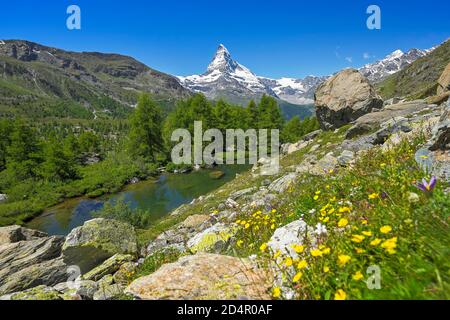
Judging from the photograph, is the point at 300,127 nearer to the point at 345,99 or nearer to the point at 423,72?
the point at 345,99

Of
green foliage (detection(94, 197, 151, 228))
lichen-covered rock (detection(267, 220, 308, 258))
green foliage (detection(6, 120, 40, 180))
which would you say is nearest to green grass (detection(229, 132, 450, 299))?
lichen-covered rock (detection(267, 220, 308, 258))

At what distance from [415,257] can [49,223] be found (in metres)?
34.2

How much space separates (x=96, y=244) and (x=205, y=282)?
9391mm

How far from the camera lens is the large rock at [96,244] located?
34.7 feet

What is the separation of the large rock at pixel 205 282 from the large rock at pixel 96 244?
7.42m

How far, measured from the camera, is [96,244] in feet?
38.0

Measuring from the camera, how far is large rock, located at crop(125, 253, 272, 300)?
3391mm

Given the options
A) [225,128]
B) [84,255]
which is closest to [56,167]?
[225,128]

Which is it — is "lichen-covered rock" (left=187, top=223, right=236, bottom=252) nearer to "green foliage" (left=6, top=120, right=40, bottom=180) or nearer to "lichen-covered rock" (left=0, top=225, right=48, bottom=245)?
"lichen-covered rock" (left=0, top=225, right=48, bottom=245)

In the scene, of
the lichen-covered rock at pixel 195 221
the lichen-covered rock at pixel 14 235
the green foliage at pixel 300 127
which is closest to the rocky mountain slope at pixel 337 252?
the lichen-covered rock at pixel 14 235

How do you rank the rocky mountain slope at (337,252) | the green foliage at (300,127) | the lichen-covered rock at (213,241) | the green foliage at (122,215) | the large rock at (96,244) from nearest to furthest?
1. the rocky mountain slope at (337,252)
2. the lichen-covered rock at (213,241)
3. the large rock at (96,244)
4. the green foliage at (122,215)
5. the green foliage at (300,127)

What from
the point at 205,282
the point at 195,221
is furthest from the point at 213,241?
the point at 195,221

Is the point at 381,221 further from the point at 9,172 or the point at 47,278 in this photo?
the point at 9,172

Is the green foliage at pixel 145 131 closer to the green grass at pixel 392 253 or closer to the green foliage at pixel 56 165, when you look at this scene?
the green foliage at pixel 56 165
